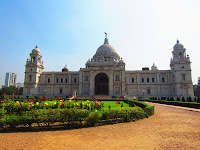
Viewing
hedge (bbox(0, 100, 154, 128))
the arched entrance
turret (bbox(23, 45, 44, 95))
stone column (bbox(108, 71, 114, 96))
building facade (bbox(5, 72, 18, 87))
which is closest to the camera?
hedge (bbox(0, 100, 154, 128))

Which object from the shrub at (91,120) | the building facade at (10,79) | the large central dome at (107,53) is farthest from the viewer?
the building facade at (10,79)

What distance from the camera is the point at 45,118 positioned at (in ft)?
25.8

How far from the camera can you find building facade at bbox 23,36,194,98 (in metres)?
41.1

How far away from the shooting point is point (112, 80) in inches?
1642

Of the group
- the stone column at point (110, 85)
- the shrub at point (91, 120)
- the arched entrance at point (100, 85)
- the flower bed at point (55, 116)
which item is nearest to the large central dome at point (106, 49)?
the arched entrance at point (100, 85)

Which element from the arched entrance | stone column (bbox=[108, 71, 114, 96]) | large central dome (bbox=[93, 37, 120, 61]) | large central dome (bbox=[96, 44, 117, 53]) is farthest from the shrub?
large central dome (bbox=[96, 44, 117, 53])

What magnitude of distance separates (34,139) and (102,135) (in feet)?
10.2

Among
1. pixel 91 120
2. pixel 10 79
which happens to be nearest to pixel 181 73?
pixel 91 120

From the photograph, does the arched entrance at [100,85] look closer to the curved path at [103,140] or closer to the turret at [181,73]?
the turret at [181,73]

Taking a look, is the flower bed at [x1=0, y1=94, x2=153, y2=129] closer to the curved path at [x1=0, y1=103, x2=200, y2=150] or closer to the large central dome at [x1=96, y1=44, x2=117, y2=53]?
the curved path at [x1=0, y1=103, x2=200, y2=150]

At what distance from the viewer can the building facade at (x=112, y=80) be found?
4109 centimetres

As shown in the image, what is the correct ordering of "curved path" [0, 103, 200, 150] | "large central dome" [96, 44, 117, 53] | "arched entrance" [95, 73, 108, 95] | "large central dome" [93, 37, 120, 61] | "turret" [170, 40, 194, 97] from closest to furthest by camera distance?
1. "curved path" [0, 103, 200, 150]
2. "turret" [170, 40, 194, 97]
3. "arched entrance" [95, 73, 108, 95]
4. "large central dome" [93, 37, 120, 61]
5. "large central dome" [96, 44, 117, 53]

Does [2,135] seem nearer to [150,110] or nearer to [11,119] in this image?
[11,119]

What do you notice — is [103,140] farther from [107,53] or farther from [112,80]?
[107,53]
